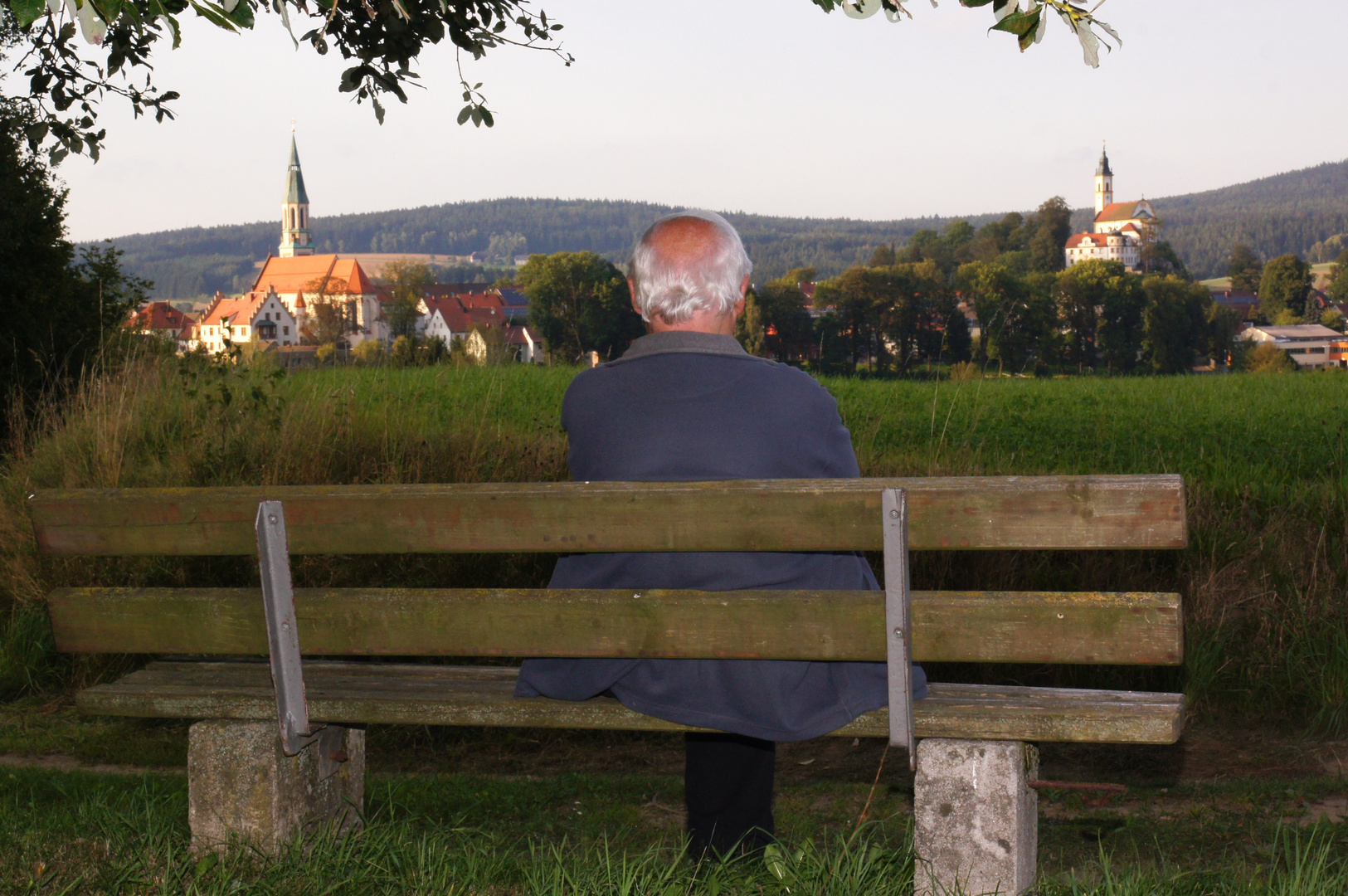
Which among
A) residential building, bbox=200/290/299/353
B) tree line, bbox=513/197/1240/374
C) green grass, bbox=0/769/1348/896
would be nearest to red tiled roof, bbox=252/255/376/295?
residential building, bbox=200/290/299/353

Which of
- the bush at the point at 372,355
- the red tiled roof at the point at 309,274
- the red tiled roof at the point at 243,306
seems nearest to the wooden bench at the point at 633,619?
the bush at the point at 372,355

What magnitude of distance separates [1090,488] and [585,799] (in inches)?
105

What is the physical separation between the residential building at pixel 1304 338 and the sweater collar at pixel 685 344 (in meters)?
105

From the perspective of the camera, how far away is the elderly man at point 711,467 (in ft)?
8.32

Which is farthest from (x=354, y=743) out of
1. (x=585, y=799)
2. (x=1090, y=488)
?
(x=1090, y=488)

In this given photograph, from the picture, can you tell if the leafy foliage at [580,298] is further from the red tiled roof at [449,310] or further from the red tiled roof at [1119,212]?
the red tiled roof at [1119,212]

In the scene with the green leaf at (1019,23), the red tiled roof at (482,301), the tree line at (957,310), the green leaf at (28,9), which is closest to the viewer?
the green leaf at (28,9)

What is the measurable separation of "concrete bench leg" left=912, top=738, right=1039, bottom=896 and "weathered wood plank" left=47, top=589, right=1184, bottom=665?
0.78 ft

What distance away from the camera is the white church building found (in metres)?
177

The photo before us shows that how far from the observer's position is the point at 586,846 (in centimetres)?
335

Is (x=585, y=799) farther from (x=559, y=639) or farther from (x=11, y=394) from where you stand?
(x=11, y=394)

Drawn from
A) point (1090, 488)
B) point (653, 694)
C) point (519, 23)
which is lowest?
point (653, 694)

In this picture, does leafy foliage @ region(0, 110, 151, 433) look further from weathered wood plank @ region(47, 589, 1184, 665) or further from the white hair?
the white hair

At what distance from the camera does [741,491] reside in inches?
92.5
